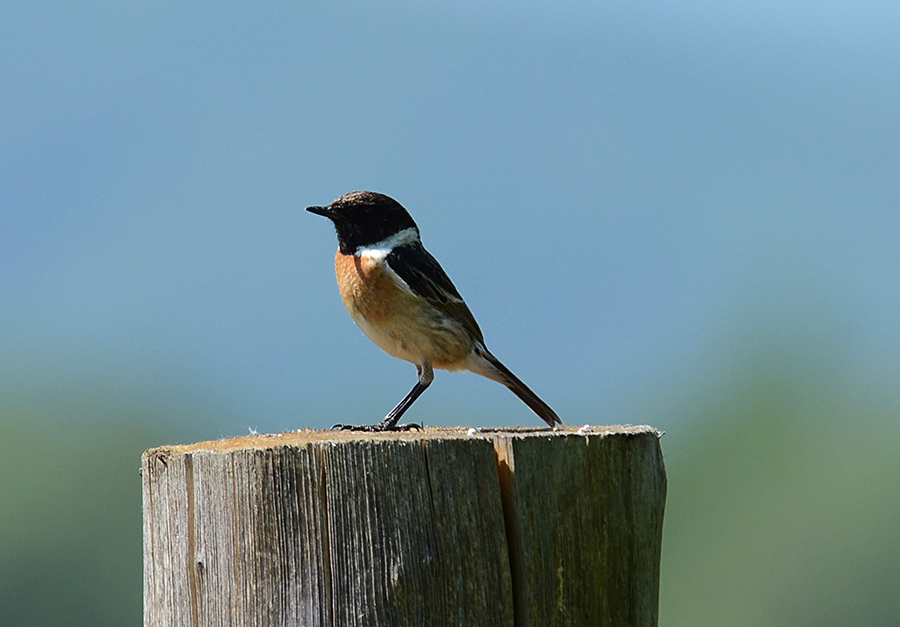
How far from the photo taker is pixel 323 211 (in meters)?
5.98

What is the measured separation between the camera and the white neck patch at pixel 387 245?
233 inches

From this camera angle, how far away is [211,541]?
2.84 metres

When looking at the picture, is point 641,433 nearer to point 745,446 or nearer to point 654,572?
point 654,572

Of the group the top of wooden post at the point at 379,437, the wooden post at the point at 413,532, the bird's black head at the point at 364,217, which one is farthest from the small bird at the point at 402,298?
the wooden post at the point at 413,532

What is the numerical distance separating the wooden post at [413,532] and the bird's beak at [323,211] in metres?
3.15

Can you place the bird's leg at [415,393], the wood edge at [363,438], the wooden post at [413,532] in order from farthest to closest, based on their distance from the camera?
the bird's leg at [415,393] → the wood edge at [363,438] → the wooden post at [413,532]

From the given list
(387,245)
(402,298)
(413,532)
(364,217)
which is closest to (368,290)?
(402,298)

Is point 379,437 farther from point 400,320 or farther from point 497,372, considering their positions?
point 497,372

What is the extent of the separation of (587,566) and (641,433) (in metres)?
0.46

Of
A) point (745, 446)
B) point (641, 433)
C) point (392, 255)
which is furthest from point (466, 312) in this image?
point (745, 446)

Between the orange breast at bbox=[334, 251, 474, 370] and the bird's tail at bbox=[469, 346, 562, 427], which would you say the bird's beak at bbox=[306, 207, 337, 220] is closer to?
the orange breast at bbox=[334, 251, 474, 370]

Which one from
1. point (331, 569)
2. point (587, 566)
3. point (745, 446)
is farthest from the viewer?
Answer: point (745, 446)

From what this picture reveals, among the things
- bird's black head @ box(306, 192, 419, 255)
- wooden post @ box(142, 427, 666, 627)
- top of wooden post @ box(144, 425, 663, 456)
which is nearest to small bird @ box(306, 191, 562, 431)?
bird's black head @ box(306, 192, 419, 255)

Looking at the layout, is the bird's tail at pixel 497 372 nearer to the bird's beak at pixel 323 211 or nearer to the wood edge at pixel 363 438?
the bird's beak at pixel 323 211
